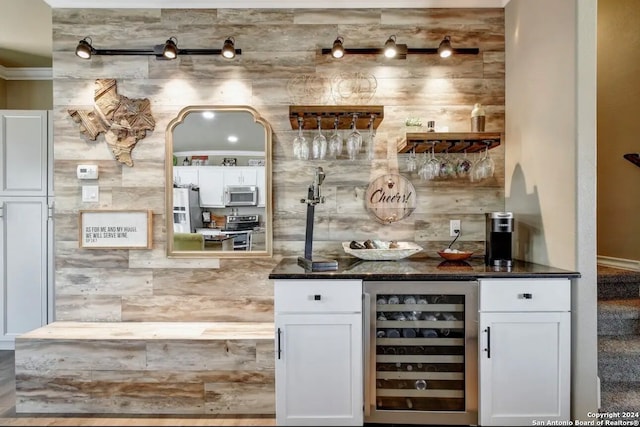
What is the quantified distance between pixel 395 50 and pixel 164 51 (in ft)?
5.17

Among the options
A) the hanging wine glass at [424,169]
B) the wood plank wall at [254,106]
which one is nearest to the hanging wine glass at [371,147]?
the wood plank wall at [254,106]

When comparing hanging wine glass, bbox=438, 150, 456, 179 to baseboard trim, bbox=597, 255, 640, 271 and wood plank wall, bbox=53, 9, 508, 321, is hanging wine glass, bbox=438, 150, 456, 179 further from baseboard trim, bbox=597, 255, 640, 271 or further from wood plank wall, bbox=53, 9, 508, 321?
baseboard trim, bbox=597, 255, 640, 271

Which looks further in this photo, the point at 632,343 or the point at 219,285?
the point at 219,285

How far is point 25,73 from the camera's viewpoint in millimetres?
3928

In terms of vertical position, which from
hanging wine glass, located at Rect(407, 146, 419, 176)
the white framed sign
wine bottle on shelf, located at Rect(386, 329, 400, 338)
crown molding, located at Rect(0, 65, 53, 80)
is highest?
crown molding, located at Rect(0, 65, 53, 80)

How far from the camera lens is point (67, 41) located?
2719 mm

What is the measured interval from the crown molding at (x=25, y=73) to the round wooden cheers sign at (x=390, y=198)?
12.6ft

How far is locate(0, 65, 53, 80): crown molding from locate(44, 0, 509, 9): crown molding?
5.18 feet

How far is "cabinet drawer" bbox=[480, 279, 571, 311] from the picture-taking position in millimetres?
1966

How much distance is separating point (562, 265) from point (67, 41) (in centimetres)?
372

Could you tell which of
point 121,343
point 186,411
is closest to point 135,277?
point 121,343

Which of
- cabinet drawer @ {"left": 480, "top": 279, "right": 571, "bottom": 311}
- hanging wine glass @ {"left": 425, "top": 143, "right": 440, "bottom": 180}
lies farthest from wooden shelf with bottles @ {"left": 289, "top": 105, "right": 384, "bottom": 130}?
cabinet drawer @ {"left": 480, "top": 279, "right": 571, "bottom": 311}

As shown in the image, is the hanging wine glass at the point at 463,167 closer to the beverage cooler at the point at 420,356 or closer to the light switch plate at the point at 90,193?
the beverage cooler at the point at 420,356

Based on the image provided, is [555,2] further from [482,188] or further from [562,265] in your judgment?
[562,265]
